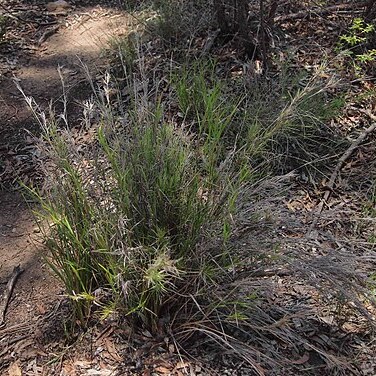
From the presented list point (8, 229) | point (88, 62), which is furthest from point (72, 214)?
point (88, 62)

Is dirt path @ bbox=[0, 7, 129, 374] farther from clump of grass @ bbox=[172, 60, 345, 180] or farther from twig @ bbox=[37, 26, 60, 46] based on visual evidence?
clump of grass @ bbox=[172, 60, 345, 180]

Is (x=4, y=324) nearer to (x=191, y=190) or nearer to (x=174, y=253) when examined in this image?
(x=174, y=253)

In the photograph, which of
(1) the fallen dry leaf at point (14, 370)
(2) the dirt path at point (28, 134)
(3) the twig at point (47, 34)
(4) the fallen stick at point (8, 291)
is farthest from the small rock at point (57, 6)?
(1) the fallen dry leaf at point (14, 370)

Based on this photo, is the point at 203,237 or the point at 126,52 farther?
the point at 126,52

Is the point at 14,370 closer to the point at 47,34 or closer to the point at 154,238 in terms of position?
the point at 154,238

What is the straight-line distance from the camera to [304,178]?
3525mm

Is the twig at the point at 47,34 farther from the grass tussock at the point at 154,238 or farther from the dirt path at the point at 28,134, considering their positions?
the grass tussock at the point at 154,238

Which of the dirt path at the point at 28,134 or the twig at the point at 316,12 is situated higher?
the twig at the point at 316,12

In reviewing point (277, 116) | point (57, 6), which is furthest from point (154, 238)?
point (57, 6)

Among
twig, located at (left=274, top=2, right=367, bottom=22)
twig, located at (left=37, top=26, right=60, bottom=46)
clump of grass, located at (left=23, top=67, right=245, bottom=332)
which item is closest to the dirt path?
twig, located at (left=37, top=26, right=60, bottom=46)

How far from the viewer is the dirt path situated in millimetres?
2719

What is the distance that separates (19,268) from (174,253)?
1.06 meters

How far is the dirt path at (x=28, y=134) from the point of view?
2719 mm

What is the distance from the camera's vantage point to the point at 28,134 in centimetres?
405
